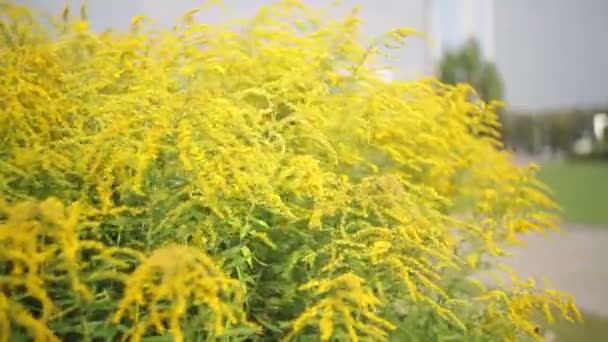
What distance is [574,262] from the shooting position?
2158mm

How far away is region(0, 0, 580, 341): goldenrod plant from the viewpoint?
785 mm

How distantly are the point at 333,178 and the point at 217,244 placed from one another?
0.65 feet

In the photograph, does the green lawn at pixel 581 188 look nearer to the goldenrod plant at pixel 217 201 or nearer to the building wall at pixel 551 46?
the building wall at pixel 551 46

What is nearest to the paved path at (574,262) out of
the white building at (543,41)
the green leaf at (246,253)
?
the white building at (543,41)

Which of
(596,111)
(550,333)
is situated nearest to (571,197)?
(596,111)

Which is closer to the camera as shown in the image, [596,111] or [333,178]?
[333,178]

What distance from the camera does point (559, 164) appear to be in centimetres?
235

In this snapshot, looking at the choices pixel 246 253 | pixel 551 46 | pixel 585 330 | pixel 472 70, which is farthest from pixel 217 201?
pixel 551 46

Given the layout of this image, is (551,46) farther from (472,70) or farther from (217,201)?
(217,201)

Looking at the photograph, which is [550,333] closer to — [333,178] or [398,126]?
[398,126]

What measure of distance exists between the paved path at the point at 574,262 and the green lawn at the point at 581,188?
66mm

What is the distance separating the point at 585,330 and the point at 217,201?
1030 millimetres

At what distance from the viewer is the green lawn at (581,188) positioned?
7.52 ft

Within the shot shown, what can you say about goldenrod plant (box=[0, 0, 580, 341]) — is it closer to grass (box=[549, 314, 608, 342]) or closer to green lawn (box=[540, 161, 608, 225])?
grass (box=[549, 314, 608, 342])
